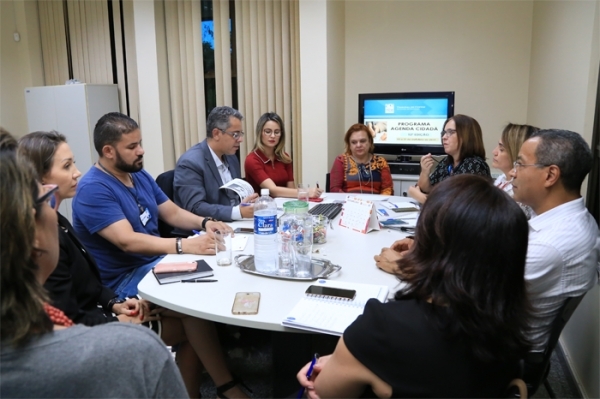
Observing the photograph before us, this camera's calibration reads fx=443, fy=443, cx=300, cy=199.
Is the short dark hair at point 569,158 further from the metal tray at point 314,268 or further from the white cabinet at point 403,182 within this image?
the white cabinet at point 403,182

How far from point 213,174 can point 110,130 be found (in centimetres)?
79

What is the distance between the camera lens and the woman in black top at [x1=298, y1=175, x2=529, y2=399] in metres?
0.93

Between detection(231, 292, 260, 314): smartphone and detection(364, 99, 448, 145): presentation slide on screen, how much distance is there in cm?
328

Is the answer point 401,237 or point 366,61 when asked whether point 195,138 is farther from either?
point 401,237

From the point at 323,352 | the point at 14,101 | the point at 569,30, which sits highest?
the point at 569,30

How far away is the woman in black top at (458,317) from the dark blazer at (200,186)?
5.62 feet

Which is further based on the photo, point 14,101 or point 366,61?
point 14,101

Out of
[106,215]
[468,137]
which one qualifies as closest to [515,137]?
[468,137]

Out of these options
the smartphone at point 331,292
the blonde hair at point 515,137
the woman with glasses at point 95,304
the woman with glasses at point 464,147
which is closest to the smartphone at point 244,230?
the woman with glasses at point 95,304

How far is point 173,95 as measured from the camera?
188 inches

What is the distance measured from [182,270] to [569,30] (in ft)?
9.37

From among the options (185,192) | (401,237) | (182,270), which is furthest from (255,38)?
(182,270)

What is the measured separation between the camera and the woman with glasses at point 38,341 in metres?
0.66

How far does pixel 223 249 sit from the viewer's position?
6.29ft
